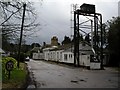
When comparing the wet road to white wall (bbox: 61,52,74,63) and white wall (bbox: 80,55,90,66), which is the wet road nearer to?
white wall (bbox: 80,55,90,66)

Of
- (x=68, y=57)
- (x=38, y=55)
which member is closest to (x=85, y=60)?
(x=68, y=57)

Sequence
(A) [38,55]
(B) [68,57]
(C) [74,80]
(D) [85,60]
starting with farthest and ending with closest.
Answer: (A) [38,55]
(B) [68,57]
(D) [85,60]
(C) [74,80]

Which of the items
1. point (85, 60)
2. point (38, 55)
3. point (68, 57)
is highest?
point (85, 60)

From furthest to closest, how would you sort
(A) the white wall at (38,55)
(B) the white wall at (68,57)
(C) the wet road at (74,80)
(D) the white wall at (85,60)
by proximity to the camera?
(A) the white wall at (38,55) → (B) the white wall at (68,57) → (D) the white wall at (85,60) → (C) the wet road at (74,80)

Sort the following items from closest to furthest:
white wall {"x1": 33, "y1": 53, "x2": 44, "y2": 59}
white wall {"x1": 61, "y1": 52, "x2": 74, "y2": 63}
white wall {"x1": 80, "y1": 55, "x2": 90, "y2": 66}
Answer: white wall {"x1": 80, "y1": 55, "x2": 90, "y2": 66}, white wall {"x1": 61, "y1": 52, "x2": 74, "y2": 63}, white wall {"x1": 33, "y1": 53, "x2": 44, "y2": 59}

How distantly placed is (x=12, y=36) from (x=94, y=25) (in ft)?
102

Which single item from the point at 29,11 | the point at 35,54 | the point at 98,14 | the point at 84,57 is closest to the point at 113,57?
the point at 84,57

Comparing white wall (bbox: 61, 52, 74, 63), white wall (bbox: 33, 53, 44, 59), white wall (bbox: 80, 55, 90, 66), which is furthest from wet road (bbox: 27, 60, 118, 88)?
white wall (bbox: 33, 53, 44, 59)

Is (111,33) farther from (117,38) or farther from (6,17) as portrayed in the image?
(6,17)

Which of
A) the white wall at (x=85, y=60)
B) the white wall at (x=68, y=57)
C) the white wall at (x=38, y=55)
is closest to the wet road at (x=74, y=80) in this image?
the white wall at (x=85, y=60)

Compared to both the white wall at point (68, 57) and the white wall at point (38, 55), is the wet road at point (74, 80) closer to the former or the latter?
the white wall at point (68, 57)

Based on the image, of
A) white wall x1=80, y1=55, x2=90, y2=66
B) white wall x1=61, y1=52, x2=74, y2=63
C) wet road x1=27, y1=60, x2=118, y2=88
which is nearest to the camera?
wet road x1=27, y1=60, x2=118, y2=88

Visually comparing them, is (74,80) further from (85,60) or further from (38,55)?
(38,55)

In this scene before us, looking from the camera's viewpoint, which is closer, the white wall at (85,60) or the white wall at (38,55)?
the white wall at (85,60)
